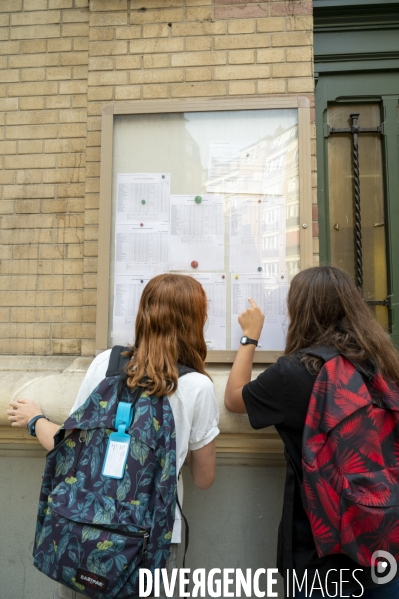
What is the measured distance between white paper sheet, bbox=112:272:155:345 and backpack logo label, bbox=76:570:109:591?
4.14 feet

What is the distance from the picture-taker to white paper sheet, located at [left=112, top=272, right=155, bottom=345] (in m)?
2.50

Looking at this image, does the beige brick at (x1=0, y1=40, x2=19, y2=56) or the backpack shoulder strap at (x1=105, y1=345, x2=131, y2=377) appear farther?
the beige brick at (x1=0, y1=40, x2=19, y2=56)

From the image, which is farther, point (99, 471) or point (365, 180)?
point (365, 180)

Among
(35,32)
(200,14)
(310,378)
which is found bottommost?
(310,378)

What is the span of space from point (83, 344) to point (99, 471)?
138 centimetres

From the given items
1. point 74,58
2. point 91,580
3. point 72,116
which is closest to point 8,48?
point 74,58

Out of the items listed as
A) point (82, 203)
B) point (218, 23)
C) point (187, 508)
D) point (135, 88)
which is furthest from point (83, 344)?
point (218, 23)

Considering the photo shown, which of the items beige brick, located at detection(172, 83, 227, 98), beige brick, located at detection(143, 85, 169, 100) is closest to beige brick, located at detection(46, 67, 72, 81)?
beige brick, located at detection(143, 85, 169, 100)

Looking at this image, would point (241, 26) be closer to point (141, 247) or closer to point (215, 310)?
point (141, 247)

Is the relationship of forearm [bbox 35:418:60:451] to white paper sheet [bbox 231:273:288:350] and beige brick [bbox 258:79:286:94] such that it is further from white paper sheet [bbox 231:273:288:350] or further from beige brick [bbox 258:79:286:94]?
beige brick [bbox 258:79:286:94]

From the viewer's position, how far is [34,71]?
3.02 m

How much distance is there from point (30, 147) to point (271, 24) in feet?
5.73

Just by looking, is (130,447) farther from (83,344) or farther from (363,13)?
(363,13)

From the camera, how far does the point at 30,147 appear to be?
2969 mm
